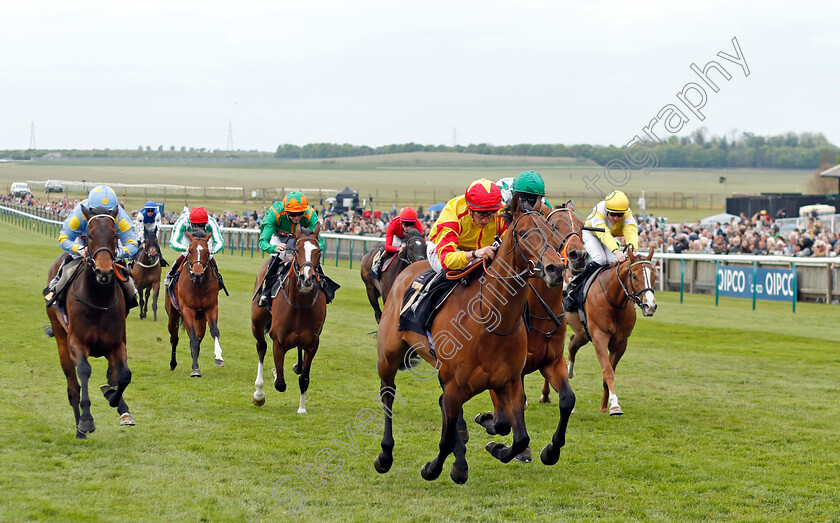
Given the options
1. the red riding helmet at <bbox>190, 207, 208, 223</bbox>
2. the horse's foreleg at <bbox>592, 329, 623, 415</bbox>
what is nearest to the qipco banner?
the horse's foreleg at <bbox>592, 329, 623, 415</bbox>

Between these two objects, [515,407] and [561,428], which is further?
[561,428]

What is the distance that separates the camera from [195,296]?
11.6 meters

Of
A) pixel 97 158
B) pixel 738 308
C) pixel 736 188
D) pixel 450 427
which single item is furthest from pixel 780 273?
pixel 97 158

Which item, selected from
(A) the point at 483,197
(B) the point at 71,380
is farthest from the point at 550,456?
(B) the point at 71,380

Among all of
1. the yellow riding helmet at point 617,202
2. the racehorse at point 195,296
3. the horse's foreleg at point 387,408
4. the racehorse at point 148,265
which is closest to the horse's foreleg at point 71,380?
the horse's foreleg at point 387,408

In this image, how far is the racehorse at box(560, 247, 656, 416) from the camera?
9.23 m

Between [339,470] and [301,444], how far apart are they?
898 mm

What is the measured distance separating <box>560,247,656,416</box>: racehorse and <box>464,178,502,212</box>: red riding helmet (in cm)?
331

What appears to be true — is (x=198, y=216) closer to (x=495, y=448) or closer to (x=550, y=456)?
(x=495, y=448)

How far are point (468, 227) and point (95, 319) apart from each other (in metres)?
3.42

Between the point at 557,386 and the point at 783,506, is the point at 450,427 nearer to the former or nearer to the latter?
the point at 557,386

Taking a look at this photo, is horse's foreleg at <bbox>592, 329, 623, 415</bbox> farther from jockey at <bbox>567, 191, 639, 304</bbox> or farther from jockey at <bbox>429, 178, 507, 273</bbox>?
jockey at <bbox>429, 178, 507, 273</bbox>

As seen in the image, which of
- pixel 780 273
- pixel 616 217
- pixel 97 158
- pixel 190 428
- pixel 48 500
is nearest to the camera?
pixel 48 500

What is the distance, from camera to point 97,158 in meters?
131
